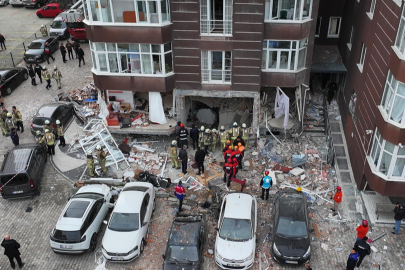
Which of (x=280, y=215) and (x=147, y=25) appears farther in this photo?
(x=147, y=25)

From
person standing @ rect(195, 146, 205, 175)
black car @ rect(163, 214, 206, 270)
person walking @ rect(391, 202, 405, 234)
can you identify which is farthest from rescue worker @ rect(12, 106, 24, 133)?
person walking @ rect(391, 202, 405, 234)

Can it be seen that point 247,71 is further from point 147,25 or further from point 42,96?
point 42,96

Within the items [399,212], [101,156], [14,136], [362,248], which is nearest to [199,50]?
[101,156]

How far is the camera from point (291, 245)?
47.5 ft

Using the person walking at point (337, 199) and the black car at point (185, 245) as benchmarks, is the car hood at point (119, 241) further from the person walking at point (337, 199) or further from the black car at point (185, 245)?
the person walking at point (337, 199)

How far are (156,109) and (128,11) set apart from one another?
530 centimetres

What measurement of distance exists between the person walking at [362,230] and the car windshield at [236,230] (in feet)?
13.4

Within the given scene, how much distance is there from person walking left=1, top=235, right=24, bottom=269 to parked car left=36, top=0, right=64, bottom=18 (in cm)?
3061

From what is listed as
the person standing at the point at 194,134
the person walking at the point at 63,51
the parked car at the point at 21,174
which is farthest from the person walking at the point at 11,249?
the person walking at the point at 63,51

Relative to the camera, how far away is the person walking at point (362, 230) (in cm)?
1443

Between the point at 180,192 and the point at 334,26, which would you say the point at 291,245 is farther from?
the point at 334,26

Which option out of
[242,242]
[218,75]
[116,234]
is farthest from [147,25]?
[242,242]

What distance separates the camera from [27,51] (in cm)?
3055

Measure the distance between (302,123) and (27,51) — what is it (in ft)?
72.1
